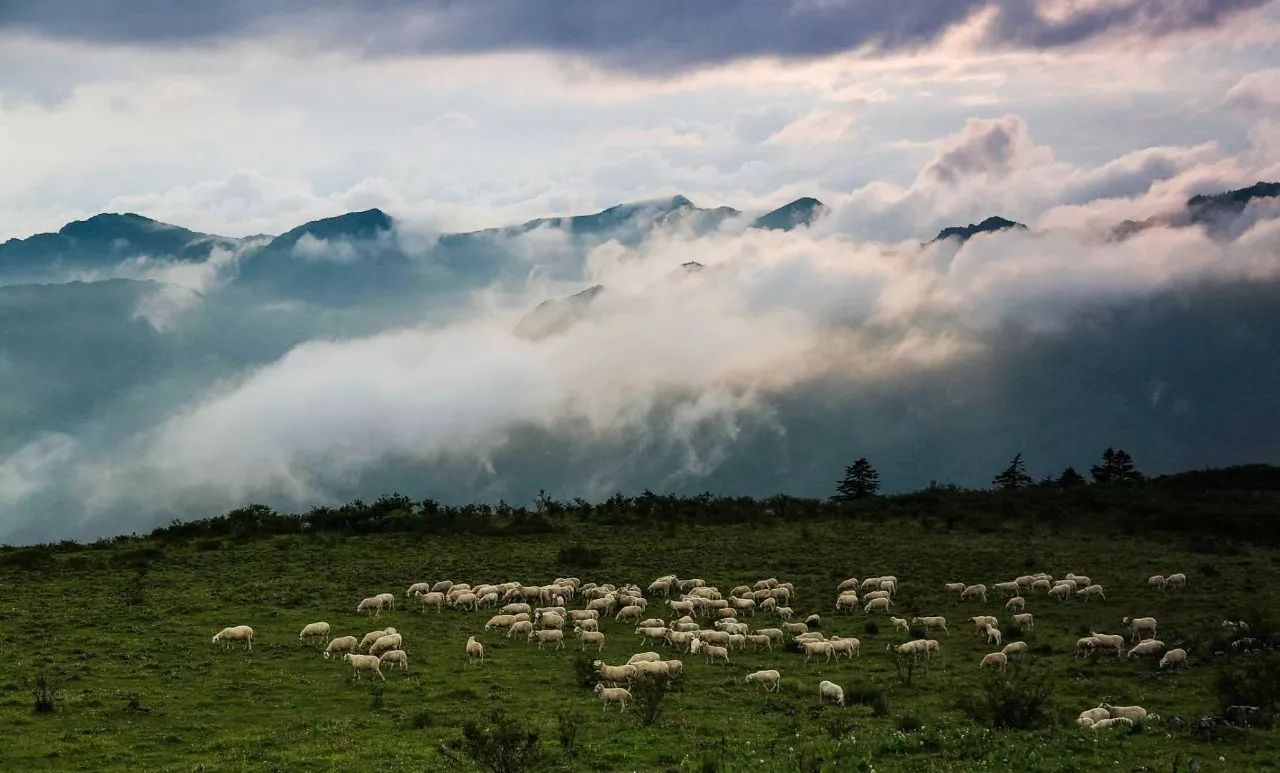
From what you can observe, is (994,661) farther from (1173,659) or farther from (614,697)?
(614,697)

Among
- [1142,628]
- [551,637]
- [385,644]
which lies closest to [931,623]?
[1142,628]

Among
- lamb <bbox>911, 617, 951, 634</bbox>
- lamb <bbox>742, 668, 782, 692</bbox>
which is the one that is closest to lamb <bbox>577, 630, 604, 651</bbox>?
lamb <bbox>742, 668, 782, 692</bbox>

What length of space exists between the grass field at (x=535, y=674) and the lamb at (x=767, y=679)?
1.15ft

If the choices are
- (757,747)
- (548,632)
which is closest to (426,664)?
(548,632)

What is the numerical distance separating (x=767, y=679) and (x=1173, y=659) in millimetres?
11066

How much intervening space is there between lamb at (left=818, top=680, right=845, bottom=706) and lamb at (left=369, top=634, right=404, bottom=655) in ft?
43.8

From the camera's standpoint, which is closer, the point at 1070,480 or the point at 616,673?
Answer: the point at 616,673

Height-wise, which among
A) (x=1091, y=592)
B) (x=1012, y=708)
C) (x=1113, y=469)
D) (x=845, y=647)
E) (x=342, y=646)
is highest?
(x=1113, y=469)

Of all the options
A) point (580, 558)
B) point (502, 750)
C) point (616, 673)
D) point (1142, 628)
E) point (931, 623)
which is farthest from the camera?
point (580, 558)

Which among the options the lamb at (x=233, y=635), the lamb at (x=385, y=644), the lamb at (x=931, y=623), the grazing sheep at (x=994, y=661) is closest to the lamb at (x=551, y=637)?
the lamb at (x=385, y=644)

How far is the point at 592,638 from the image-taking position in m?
34.6

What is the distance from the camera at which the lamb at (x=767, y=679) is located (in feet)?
90.4

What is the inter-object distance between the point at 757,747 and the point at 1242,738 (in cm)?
914

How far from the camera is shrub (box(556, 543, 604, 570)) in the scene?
5216 centimetres
